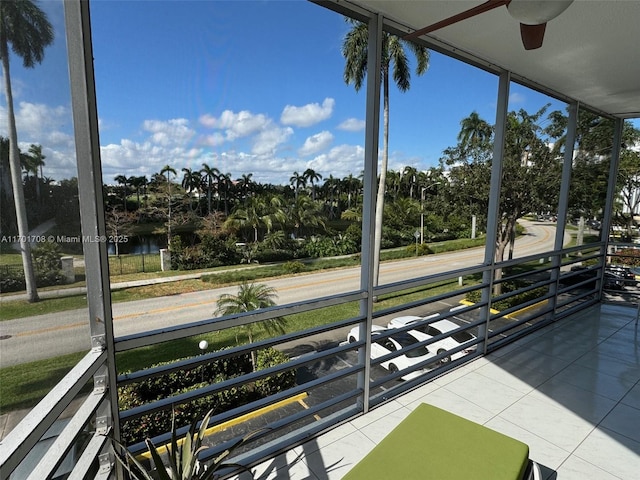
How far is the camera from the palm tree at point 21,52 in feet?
2.30

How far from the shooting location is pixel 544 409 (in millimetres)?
2371

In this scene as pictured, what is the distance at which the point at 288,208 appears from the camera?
6336mm

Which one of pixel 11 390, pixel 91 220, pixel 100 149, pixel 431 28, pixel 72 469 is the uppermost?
pixel 431 28

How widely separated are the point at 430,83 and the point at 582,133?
22.3ft

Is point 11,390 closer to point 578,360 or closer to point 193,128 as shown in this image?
point 578,360

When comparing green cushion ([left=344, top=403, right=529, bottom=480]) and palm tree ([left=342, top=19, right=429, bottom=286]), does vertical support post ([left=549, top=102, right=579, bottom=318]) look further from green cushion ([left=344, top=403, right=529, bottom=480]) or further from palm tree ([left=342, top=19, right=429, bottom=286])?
palm tree ([left=342, top=19, right=429, bottom=286])

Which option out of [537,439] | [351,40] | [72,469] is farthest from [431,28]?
[351,40]

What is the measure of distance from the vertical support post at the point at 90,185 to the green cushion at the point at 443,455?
3.61ft

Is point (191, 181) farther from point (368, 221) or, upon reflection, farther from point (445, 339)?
point (445, 339)

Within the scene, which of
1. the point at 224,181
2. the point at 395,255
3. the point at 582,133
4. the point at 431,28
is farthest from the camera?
the point at 395,255

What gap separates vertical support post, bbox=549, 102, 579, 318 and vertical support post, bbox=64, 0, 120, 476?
425cm

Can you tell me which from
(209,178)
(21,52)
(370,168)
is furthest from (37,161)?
(209,178)

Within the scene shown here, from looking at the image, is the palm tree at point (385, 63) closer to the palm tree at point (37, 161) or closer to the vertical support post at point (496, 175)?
the vertical support post at point (496, 175)

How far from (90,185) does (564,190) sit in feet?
14.5
